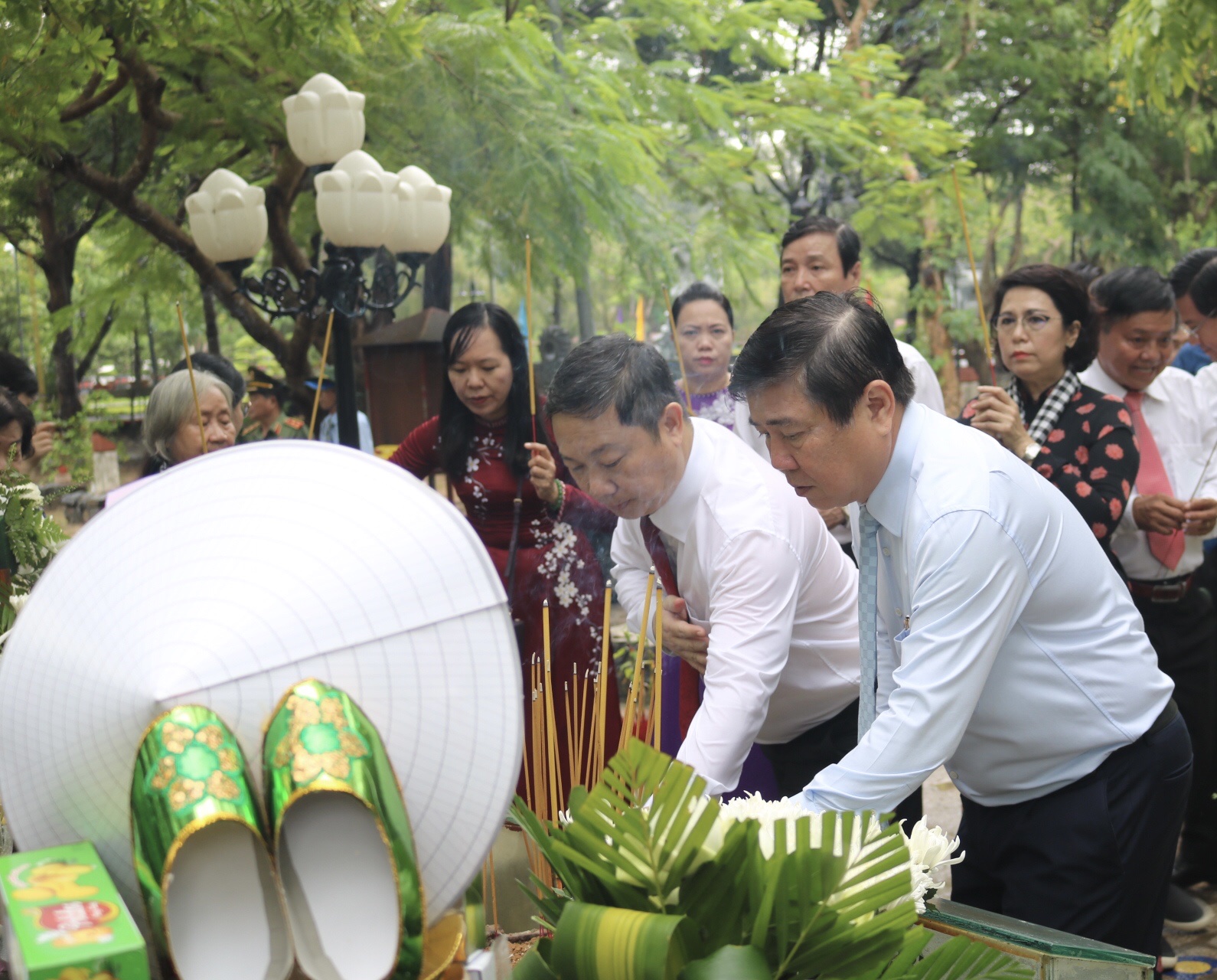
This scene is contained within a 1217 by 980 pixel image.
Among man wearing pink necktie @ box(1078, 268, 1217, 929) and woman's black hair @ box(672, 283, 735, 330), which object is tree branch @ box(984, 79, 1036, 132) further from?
man wearing pink necktie @ box(1078, 268, 1217, 929)

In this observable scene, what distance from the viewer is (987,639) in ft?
4.57

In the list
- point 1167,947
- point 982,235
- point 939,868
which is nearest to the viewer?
point 939,868

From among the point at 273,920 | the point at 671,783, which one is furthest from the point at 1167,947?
the point at 273,920

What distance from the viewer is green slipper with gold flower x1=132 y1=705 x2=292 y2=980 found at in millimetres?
753

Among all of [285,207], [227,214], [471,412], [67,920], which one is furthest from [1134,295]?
[285,207]

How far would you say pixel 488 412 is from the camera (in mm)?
2986

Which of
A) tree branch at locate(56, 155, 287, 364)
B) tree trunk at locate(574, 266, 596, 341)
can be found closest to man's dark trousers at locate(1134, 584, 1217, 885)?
tree trunk at locate(574, 266, 596, 341)

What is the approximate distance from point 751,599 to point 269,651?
3.54 ft

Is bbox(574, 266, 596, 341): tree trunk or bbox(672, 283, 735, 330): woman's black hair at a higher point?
bbox(574, 266, 596, 341): tree trunk

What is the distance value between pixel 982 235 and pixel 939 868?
14.3 meters

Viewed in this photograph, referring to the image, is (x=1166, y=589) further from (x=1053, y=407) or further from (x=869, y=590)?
(x=869, y=590)

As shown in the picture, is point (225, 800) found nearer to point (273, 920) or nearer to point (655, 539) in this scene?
point (273, 920)

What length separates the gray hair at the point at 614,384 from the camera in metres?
1.88

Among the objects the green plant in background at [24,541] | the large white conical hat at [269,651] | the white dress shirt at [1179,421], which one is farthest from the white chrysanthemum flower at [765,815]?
Result: the white dress shirt at [1179,421]
